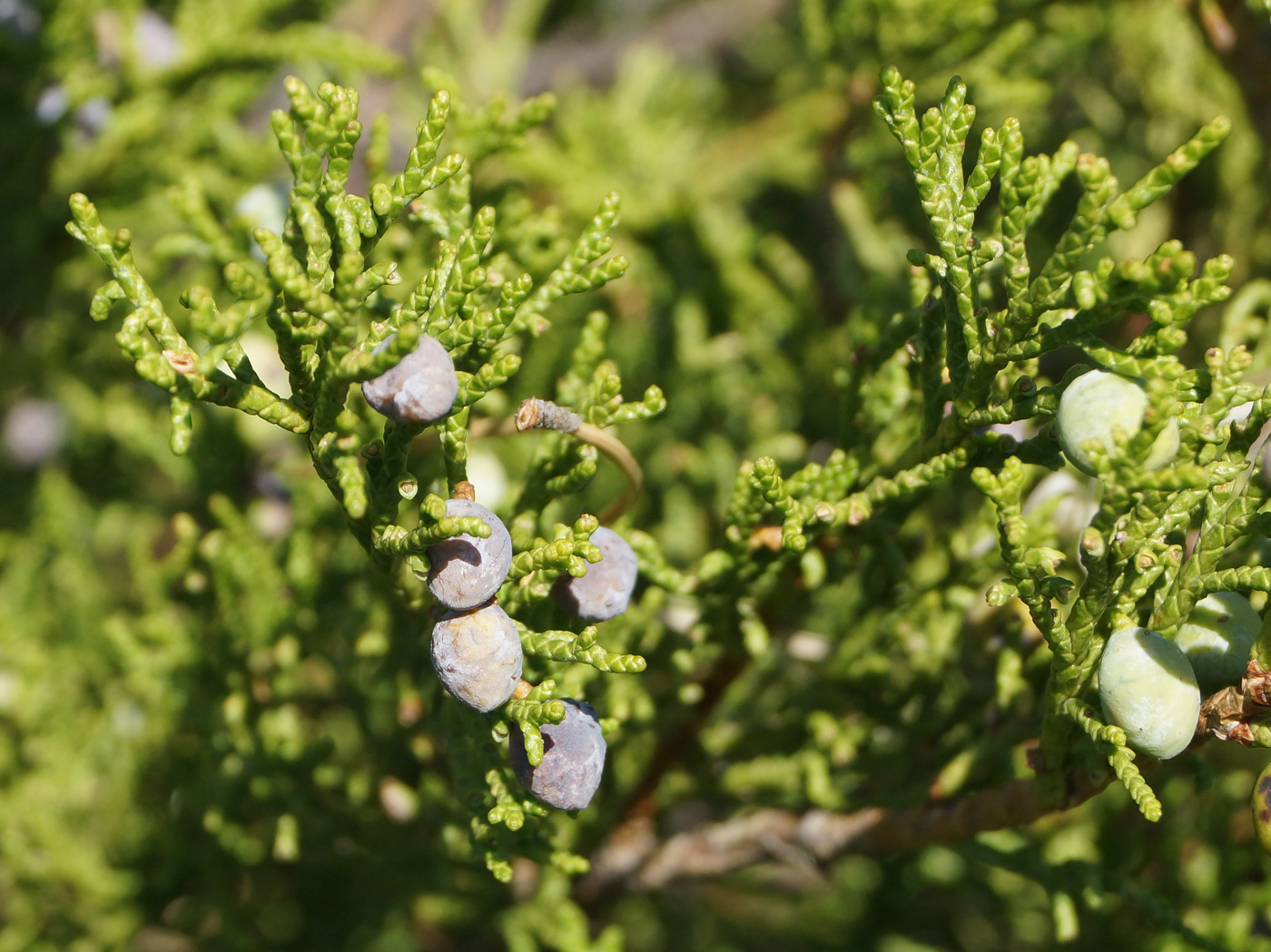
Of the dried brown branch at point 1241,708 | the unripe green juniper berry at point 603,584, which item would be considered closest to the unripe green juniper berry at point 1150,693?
the dried brown branch at point 1241,708

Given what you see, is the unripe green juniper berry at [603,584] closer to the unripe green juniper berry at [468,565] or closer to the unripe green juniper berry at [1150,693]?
the unripe green juniper berry at [468,565]

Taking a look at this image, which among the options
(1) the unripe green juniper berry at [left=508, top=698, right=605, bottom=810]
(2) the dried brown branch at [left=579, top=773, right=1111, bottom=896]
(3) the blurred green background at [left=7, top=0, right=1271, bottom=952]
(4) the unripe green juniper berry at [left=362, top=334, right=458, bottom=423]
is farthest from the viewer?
(3) the blurred green background at [left=7, top=0, right=1271, bottom=952]

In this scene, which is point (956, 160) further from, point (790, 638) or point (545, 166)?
point (545, 166)

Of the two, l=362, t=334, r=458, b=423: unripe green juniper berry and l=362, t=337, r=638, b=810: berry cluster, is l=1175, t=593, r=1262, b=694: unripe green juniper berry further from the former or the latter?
l=362, t=334, r=458, b=423: unripe green juniper berry

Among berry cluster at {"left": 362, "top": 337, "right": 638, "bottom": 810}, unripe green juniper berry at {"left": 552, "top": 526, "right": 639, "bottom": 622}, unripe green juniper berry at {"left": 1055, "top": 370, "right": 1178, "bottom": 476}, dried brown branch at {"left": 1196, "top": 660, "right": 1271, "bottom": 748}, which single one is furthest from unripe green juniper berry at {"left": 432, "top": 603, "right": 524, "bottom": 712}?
dried brown branch at {"left": 1196, "top": 660, "right": 1271, "bottom": 748}

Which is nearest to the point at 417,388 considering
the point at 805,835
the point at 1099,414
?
the point at 1099,414

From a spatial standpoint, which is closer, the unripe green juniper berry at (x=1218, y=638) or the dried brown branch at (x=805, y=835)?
the unripe green juniper berry at (x=1218, y=638)

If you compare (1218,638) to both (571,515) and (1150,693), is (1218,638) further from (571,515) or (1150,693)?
(571,515)
